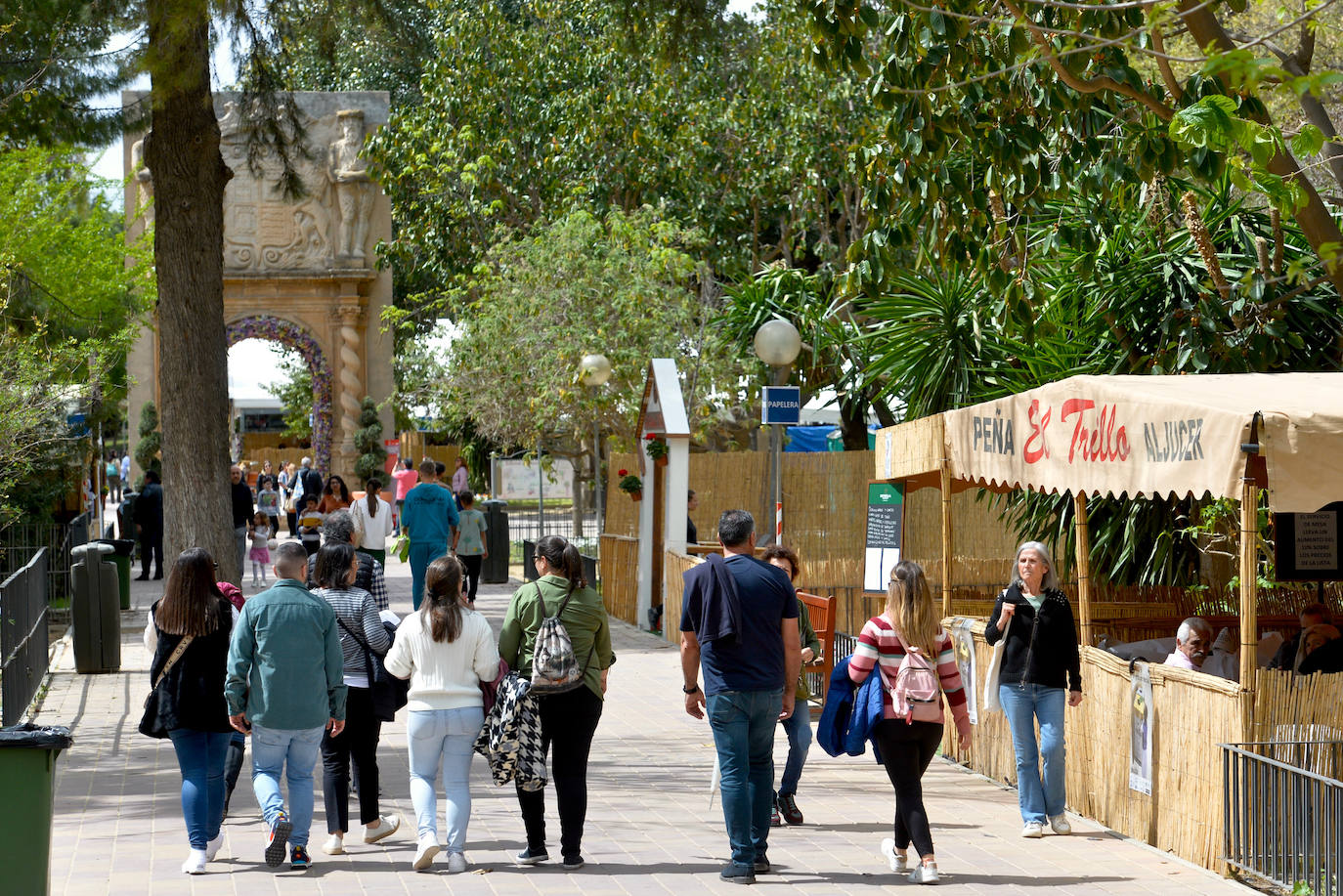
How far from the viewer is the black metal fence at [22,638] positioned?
35.6 feet

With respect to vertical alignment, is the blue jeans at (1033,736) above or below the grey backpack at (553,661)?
below

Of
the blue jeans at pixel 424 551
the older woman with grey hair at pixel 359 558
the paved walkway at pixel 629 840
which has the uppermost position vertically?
the older woman with grey hair at pixel 359 558

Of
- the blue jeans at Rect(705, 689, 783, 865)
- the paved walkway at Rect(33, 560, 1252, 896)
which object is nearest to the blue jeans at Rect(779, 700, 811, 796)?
the paved walkway at Rect(33, 560, 1252, 896)

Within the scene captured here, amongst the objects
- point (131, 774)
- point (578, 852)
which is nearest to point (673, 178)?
point (131, 774)

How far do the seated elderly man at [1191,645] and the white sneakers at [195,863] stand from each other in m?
5.02

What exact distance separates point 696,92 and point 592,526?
10705mm

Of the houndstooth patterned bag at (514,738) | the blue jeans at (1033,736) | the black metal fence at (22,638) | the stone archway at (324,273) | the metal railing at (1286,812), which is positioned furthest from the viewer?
the stone archway at (324,273)

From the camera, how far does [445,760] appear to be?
24.4 ft

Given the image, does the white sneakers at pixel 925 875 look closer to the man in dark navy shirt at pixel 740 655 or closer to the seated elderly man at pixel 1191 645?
the man in dark navy shirt at pixel 740 655

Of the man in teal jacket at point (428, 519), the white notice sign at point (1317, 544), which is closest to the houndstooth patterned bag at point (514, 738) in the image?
the white notice sign at point (1317, 544)

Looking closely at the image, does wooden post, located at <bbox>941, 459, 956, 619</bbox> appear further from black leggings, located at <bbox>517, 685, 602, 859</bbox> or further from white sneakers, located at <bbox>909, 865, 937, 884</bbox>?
black leggings, located at <bbox>517, 685, 602, 859</bbox>

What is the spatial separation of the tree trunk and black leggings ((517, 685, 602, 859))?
677 cm

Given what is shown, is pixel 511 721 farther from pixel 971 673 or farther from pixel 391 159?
pixel 391 159

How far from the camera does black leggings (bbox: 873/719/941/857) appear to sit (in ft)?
23.5
